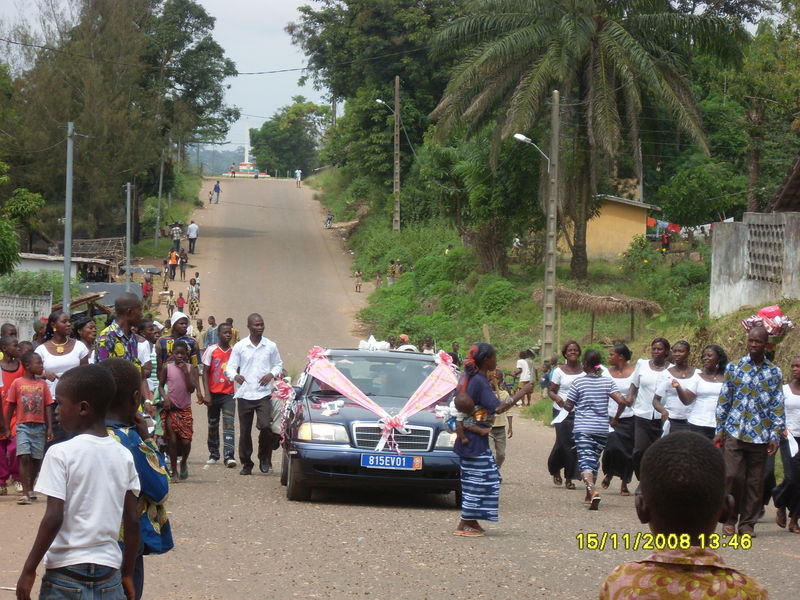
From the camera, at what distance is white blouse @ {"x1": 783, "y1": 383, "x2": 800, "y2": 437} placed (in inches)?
397

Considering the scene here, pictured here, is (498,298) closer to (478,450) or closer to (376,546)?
(478,450)

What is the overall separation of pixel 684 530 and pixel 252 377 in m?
10.4

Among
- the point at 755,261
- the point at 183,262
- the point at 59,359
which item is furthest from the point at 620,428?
the point at 183,262

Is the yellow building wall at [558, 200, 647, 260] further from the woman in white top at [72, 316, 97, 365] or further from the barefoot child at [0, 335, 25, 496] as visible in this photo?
the barefoot child at [0, 335, 25, 496]

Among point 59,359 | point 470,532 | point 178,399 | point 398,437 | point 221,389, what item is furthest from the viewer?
point 221,389

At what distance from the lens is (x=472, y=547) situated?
8852 mm

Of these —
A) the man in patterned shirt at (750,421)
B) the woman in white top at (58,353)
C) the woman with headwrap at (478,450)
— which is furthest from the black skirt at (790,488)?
the woman in white top at (58,353)

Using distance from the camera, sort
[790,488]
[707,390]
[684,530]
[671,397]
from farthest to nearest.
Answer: [671,397] → [707,390] → [790,488] → [684,530]

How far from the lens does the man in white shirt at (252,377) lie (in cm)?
1321

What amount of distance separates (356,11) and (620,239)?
1966 centimetres

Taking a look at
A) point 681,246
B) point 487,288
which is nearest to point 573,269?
point 487,288

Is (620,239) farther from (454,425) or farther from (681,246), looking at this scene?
(454,425)

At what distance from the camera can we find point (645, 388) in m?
11.6

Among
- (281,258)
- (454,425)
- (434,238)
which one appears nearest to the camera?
(454,425)
